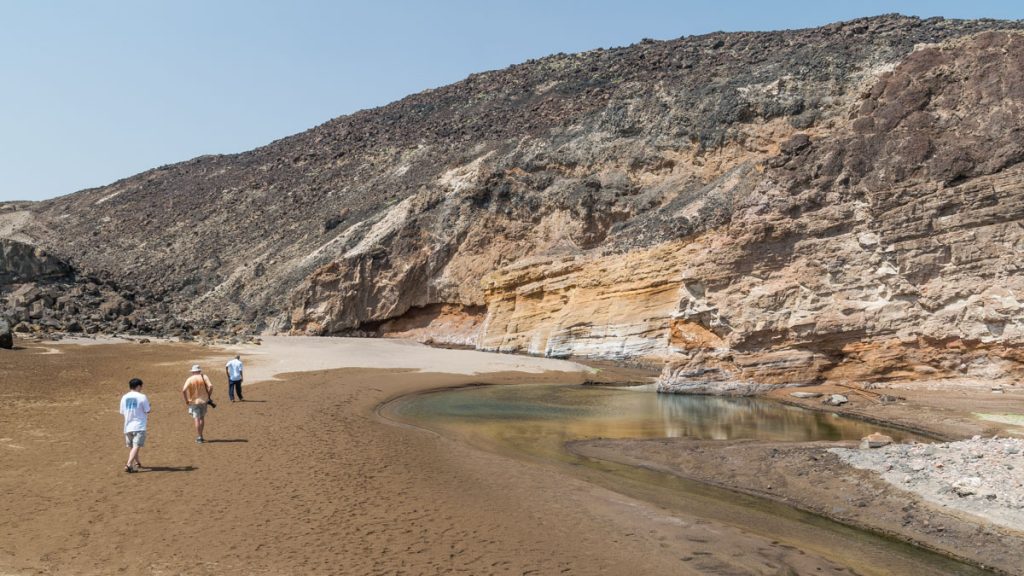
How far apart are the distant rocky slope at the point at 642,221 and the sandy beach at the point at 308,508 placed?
14156 mm

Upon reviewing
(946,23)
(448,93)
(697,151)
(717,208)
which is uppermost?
(448,93)

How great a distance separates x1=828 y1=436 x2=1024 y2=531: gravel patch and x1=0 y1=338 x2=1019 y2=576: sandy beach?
320 cm

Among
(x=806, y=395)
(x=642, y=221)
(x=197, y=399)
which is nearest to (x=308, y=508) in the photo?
(x=197, y=399)

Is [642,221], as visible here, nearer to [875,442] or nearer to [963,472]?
[875,442]

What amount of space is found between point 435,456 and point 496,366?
17.4 metres

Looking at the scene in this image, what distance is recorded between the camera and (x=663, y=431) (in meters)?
16.1

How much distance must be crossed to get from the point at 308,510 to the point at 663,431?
1003 centimetres

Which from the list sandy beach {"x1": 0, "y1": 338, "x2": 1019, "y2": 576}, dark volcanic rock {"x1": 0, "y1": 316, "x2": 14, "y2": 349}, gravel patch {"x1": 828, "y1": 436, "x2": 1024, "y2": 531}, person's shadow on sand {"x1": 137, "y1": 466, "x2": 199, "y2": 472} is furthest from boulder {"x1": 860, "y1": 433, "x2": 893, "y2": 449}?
dark volcanic rock {"x1": 0, "y1": 316, "x2": 14, "y2": 349}

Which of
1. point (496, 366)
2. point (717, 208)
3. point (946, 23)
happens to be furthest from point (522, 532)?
point (946, 23)

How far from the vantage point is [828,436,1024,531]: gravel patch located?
365 inches

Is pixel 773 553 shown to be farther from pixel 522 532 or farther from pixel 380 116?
pixel 380 116

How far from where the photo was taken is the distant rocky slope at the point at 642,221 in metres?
20.6

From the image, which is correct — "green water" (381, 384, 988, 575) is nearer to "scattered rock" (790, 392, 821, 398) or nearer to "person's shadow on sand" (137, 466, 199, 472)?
"scattered rock" (790, 392, 821, 398)

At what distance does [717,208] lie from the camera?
102 feet
